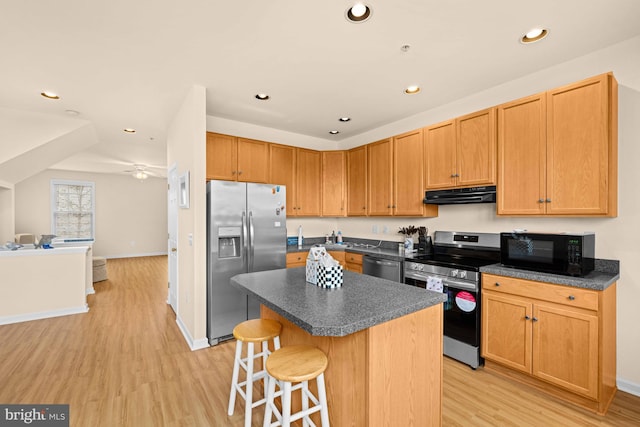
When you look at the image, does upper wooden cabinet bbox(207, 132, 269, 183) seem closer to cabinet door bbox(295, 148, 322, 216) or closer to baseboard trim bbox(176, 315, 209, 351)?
cabinet door bbox(295, 148, 322, 216)

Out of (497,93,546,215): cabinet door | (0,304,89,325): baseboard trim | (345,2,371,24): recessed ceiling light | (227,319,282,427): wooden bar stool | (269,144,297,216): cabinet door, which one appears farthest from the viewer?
(269,144,297,216): cabinet door

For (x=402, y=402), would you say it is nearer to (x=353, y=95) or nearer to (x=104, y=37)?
(x=353, y=95)

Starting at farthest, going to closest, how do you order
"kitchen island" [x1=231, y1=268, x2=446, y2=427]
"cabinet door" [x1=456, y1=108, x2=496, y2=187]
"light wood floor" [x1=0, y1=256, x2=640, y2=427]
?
"cabinet door" [x1=456, y1=108, x2=496, y2=187]
"light wood floor" [x1=0, y1=256, x2=640, y2=427]
"kitchen island" [x1=231, y1=268, x2=446, y2=427]

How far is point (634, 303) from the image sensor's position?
221 centimetres

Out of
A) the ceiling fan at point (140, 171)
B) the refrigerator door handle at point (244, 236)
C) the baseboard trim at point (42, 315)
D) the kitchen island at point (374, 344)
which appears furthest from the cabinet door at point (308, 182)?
the ceiling fan at point (140, 171)

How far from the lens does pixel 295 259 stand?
3.99 m

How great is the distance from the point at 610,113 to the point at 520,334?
1.78 metres

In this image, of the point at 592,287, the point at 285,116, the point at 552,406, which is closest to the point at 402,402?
the point at 552,406

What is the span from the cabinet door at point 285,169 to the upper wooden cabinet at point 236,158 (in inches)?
3.8

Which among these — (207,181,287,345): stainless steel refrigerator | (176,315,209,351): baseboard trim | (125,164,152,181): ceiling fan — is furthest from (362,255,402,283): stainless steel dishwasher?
(125,164,152,181): ceiling fan

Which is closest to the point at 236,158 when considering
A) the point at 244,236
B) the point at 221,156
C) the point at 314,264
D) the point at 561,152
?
the point at 221,156

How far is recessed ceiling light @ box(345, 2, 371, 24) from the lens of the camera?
1827 millimetres

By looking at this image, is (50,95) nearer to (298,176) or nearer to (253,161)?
(253,161)

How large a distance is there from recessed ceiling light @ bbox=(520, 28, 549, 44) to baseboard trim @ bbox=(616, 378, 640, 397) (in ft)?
8.89
